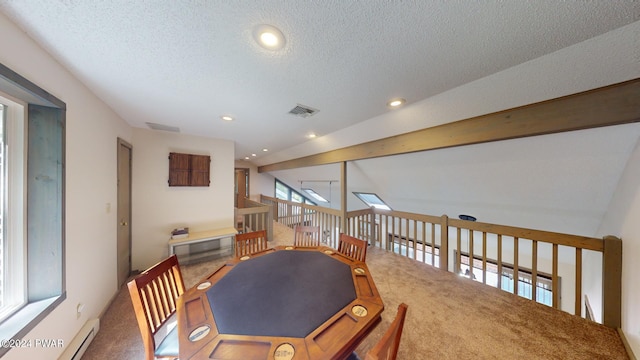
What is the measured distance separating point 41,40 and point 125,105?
1.09 m

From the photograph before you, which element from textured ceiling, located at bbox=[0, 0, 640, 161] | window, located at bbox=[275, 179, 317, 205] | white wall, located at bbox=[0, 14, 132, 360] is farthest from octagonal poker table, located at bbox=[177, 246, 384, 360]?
window, located at bbox=[275, 179, 317, 205]

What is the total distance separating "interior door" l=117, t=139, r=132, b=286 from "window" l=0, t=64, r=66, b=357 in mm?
1293

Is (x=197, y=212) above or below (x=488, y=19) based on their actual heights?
below

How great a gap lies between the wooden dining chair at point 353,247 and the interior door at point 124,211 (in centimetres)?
301

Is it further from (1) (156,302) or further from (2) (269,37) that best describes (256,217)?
(2) (269,37)

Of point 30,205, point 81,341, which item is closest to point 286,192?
point 81,341

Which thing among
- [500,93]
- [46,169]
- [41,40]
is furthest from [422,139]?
[46,169]

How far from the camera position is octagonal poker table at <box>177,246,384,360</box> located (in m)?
0.88

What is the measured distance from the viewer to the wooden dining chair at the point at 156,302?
1113mm

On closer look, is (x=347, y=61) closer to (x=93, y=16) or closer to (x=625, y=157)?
(x=93, y=16)

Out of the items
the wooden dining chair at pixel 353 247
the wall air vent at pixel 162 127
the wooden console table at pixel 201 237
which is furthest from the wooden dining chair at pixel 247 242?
the wall air vent at pixel 162 127

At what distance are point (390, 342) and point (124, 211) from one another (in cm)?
372

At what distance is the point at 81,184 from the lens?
1.69 m

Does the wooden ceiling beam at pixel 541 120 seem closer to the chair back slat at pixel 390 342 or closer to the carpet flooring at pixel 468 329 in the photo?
the carpet flooring at pixel 468 329
